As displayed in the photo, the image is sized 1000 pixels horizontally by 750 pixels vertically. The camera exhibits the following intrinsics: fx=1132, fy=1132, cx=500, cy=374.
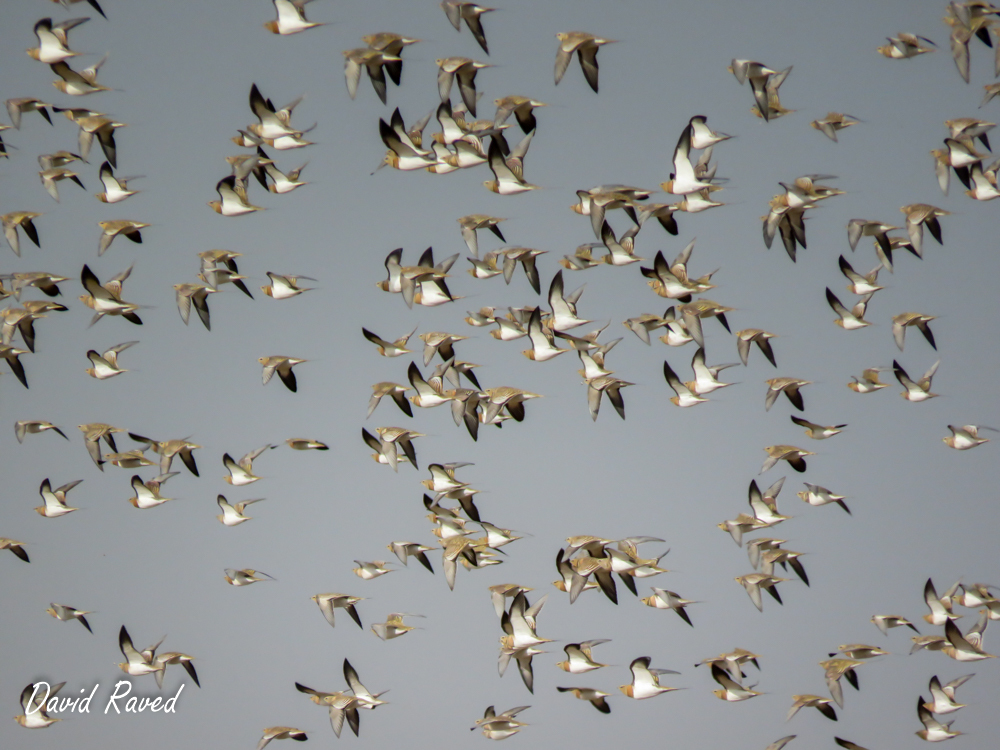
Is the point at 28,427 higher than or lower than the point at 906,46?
lower

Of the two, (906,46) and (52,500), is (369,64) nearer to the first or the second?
(906,46)

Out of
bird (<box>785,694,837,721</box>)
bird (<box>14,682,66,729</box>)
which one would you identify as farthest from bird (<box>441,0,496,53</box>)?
bird (<box>14,682,66,729</box>)

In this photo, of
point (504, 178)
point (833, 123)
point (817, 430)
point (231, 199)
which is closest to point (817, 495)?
point (817, 430)

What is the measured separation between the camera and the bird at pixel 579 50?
33.5 feet

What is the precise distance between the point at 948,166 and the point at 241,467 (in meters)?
8.21

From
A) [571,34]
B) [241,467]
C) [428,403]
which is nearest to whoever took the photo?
[571,34]

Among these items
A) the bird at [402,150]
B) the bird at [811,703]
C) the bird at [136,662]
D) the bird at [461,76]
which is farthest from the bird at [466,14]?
the bird at [136,662]

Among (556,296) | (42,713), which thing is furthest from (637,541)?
(42,713)

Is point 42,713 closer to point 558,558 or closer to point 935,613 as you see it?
point 558,558

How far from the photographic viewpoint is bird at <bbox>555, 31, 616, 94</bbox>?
1020 cm

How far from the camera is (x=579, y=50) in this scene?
1030 cm

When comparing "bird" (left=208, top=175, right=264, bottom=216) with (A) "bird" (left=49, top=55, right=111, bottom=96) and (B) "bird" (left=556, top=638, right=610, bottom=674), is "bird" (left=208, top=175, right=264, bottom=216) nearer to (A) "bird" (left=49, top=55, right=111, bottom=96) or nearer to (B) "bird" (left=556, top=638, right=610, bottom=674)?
(A) "bird" (left=49, top=55, right=111, bottom=96)

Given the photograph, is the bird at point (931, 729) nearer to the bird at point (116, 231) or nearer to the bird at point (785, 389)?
the bird at point (785, 389)

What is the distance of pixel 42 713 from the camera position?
1322 cm
